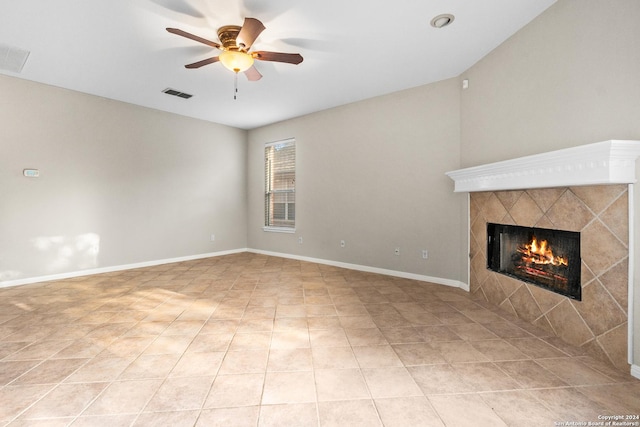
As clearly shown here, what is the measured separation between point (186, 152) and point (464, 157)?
503cm

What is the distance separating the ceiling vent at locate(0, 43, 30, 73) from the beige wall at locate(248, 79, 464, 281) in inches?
151

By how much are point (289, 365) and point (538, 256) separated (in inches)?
98.2

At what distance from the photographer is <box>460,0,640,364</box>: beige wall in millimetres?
1938

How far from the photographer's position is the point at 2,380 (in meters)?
1.78

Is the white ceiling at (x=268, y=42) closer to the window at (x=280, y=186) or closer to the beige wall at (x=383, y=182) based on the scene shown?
the beige wall at (x=383, y=182)

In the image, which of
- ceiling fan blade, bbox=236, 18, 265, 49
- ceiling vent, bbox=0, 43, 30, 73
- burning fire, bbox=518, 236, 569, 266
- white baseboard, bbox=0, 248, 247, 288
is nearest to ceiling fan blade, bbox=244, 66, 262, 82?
ceiling fan blade, bbox=236, 18, 265, 49

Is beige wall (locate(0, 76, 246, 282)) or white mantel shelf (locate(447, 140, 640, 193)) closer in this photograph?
white mantel shelf (locate(447, 140, 640, 193))

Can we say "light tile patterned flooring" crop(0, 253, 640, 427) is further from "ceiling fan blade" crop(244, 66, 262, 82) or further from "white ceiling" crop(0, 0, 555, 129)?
"white ceiling" crop(0, 0, 555, 129)

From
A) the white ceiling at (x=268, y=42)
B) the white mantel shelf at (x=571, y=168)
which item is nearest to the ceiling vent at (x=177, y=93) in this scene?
the white ceiling at (x=268, y=42)

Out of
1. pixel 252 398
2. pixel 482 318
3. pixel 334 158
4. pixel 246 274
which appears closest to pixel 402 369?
pixel 252 398

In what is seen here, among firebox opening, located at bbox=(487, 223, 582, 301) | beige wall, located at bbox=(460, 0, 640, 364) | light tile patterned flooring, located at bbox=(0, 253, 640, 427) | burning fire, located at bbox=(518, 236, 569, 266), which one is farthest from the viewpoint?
burning fire, located at bbox=(518, 236, 569, 266)

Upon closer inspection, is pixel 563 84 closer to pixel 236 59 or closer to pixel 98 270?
pixel 236 59

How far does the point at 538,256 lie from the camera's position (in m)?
2.72

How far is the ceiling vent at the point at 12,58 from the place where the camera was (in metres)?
3.23
